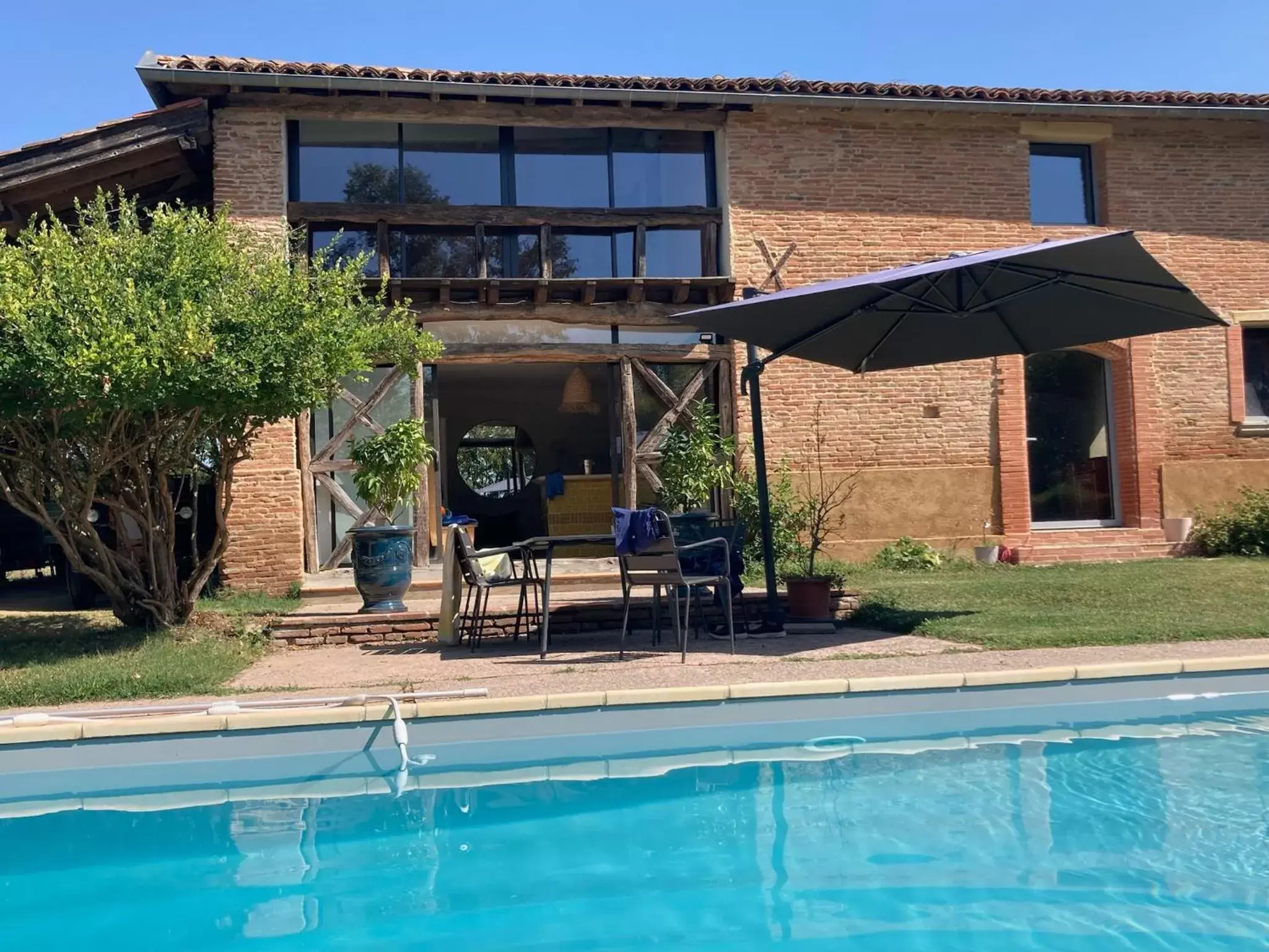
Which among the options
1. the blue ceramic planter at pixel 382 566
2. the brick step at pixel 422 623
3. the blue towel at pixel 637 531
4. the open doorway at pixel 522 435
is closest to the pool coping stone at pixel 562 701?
the blue towel at pixel 637 531

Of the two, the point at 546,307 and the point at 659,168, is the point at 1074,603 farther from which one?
the point at 659,168

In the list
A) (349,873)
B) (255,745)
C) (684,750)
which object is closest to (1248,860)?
(684,750)

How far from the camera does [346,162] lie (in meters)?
11.9

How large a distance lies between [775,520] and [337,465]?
16.2ft

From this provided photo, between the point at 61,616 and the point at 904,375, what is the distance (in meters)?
9.59

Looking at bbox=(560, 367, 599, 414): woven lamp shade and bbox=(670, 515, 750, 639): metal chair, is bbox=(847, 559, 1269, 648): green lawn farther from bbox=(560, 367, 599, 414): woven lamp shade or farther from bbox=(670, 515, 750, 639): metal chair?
bbox=(560, 367, 599, 414): woven lamp shade

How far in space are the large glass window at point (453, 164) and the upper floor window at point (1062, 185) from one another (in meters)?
6.90

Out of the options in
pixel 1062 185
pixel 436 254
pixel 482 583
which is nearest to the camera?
pixel 482 583

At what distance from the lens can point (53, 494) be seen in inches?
323

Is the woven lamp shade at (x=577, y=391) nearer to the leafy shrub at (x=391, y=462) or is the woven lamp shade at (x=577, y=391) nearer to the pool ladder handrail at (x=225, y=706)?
the leafy shrub at (x=391, y=462)

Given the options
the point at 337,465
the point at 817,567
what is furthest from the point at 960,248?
the point at 337,465

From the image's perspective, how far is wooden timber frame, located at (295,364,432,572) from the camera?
1141 centimetres

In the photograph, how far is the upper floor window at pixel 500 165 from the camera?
11875mm

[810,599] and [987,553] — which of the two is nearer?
[810,599]
